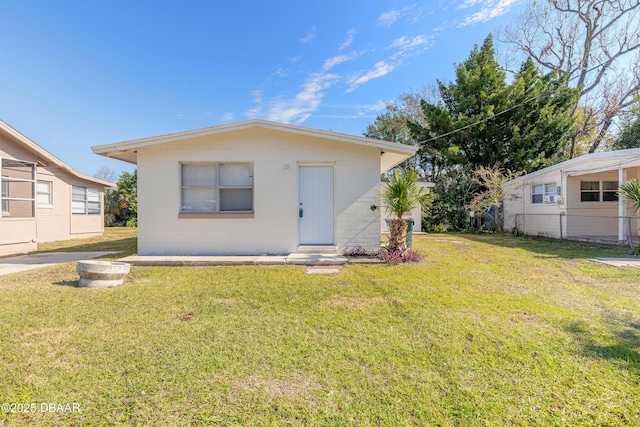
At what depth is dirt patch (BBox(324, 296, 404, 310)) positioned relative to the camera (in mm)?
3906

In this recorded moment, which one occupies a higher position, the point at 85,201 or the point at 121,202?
the point at 121,202

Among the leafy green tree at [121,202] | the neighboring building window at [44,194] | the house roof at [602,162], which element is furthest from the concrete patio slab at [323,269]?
the leafy green tree at [121,202]

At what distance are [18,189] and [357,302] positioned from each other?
12368 millimetres

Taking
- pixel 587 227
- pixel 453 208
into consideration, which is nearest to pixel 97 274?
pixel 587 227

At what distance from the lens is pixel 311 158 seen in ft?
24.5

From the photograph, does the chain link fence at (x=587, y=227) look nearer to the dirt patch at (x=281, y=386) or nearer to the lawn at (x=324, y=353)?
the lawn at (x=324, y=353)

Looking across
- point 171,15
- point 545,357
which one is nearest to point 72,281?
point 545,357

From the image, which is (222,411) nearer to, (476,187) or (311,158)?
(311,158)

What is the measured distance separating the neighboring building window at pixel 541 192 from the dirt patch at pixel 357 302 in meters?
11.9

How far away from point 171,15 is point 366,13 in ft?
27.9

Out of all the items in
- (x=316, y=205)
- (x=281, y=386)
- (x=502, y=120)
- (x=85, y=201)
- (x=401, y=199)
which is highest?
(x=502, y=120)

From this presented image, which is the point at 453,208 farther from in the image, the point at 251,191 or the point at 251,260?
the point at 251,260

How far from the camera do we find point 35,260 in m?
7.37

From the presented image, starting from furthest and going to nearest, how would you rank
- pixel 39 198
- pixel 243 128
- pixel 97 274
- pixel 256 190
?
pixel 39 198, pixel 256 190, pixel 243 128, pixel 97 274
